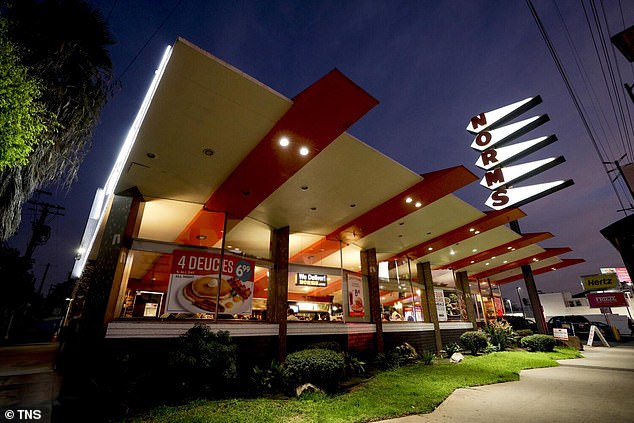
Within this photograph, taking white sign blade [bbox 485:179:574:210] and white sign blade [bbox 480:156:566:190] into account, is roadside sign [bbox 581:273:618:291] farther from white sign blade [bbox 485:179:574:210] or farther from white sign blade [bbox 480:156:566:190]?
white sign blade [bbox 480:156:566:190]

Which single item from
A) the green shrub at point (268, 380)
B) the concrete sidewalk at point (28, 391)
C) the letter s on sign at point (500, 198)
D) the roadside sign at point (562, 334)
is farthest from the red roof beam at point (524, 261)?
the concrete sidewalk at point (28, 391)

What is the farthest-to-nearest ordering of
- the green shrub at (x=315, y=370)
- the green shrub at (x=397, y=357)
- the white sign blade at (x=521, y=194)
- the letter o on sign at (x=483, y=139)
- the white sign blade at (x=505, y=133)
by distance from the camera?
the green shrub at (x=397, y=357) → the letter o on sign at (x=483, y=139) → the white sign blade at (x=521, y=194) → the white sign blade at (x=505, y=133) → the green shrub at (x=315, y=370)

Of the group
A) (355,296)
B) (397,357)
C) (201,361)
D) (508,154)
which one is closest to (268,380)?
(201,361)

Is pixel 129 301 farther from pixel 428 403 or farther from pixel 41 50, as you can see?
pixel 428 403

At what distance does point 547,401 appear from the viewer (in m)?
5.87

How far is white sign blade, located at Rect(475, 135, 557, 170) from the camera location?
7.71m

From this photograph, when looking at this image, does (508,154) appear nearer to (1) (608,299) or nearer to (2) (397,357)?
(2) (397,357)

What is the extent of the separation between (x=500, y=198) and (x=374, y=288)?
6.41 m

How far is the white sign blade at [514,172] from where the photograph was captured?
785 centimetres

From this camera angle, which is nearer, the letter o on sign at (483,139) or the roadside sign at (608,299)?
the letter o on sign at (483,139)

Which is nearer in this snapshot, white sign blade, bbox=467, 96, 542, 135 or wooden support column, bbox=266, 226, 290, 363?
white sign blade, bbox=467, 96, 542, 135

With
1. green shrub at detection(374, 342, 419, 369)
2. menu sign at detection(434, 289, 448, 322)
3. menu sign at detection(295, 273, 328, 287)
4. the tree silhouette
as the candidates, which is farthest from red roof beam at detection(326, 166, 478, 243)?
the tree silhouette

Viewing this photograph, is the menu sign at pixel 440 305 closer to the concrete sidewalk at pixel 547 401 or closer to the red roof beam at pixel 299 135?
the concrete sidewalk at pixel 547 401

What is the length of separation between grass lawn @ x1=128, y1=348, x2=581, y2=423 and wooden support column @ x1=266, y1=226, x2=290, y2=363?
2758 mm
